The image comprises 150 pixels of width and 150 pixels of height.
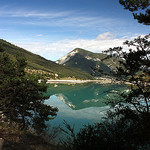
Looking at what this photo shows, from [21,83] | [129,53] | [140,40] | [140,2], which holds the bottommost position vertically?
[21,83]

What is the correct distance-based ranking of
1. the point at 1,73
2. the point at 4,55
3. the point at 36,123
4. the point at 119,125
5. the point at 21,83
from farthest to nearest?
1. the point at 4,55
2. the point at 1,73
3. the point at 21,83
4. the point at 36,123
5. the point at 119,125

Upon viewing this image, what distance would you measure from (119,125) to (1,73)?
22.4 m

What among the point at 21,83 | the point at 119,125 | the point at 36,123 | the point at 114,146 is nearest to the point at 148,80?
the point at 119,125

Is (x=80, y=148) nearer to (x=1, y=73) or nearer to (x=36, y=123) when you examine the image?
(x=36, y=123)

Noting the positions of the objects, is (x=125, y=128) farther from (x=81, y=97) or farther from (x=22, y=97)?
(x=81, y=97)

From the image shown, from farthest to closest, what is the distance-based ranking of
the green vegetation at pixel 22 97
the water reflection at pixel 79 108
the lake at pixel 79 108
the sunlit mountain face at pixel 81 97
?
the sunlit mountain face at pixel 81 97 → the water reflection at pixel 79 108 → the lake at pixel 79 108 → the green vegetation at pixel 22 97

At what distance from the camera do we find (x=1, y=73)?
23578 mm

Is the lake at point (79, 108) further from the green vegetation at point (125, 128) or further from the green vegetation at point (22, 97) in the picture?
the green vegetation at point (22, 97)

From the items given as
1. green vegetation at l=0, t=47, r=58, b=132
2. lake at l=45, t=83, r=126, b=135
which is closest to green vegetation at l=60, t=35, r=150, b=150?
lake at l=45, t=83, r=126, b=135

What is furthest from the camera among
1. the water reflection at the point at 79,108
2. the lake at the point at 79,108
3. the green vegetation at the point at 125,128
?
the water reflection at the point at 79,108

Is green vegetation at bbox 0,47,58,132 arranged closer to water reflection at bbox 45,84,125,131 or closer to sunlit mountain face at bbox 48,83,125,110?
water reflection at bbox 45,84,125,131

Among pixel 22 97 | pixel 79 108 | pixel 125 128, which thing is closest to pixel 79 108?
pixel 79 108

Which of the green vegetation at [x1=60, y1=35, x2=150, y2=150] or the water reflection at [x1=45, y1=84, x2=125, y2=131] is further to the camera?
the water reflection at [x1=45, y1=84, x2=125, y2=131]

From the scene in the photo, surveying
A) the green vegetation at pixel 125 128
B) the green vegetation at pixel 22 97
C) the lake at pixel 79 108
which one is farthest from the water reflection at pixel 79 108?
the green vegetation at pixel 22 97
